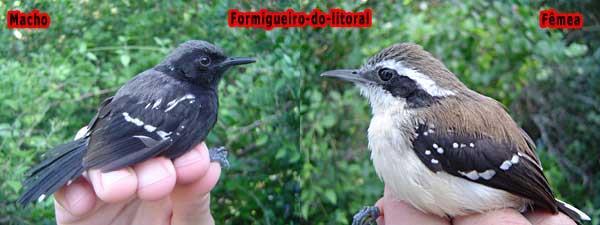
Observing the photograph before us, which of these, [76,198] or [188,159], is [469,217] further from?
[76,198]

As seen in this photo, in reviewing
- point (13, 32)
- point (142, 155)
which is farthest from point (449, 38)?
point (13, 32)

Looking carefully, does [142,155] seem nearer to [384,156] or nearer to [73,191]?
[73,191]

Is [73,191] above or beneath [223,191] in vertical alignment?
above

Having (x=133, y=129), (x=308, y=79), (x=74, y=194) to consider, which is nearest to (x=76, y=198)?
(x=74, y=194)

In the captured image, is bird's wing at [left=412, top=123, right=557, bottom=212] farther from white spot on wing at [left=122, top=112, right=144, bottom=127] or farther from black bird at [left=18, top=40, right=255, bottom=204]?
white spot on wing at [left=122, top=112, right=144, bottom=127]

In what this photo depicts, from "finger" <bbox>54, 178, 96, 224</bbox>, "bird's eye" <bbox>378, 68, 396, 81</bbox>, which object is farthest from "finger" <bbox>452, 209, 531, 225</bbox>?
"finger" <bbox>54, 178, 96, 224</bbox>

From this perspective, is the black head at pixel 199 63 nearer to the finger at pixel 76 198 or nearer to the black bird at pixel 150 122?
the black bird at pixel 150 122

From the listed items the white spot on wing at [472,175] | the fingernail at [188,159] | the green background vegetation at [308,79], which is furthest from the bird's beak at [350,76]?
the green background vegetation at [308,79]

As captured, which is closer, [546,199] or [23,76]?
[546,199]
